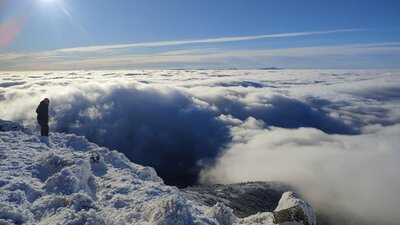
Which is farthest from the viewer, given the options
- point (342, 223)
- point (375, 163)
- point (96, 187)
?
point (375, 163)

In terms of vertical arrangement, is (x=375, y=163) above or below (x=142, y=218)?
below

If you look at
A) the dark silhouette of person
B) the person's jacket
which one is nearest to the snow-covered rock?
the dark silhouette of person

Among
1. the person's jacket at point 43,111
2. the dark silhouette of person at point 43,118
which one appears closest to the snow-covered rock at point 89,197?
the dark silhouette of person at point 43,118

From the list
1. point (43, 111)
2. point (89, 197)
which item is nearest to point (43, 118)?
point (43, 111)

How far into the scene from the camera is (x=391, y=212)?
12138 centimetres

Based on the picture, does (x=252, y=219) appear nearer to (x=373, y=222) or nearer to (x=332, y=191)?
(x=373, y=222)

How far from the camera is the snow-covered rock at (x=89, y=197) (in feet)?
42.3

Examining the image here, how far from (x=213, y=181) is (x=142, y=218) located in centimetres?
15385

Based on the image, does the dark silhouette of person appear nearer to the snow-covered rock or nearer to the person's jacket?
the person's jacket

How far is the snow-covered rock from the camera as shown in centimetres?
1288

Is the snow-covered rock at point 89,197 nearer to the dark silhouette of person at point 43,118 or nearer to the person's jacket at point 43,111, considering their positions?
the dark silhouette of person at point 43,118

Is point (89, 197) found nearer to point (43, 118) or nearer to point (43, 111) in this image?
point (43, 118)

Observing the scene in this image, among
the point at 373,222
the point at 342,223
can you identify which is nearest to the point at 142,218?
the point at 342,223

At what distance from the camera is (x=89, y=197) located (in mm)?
14312
